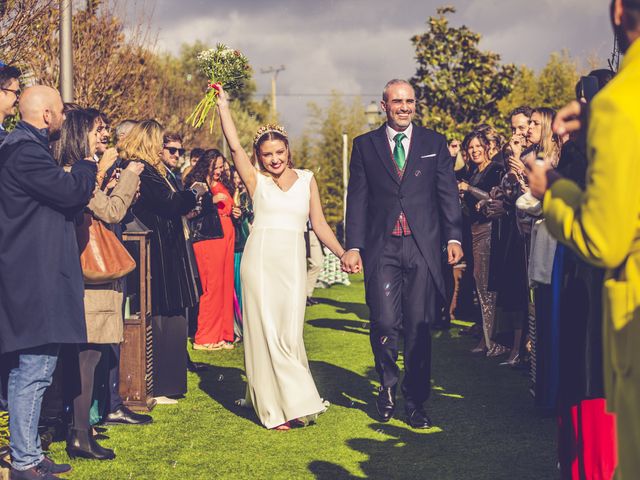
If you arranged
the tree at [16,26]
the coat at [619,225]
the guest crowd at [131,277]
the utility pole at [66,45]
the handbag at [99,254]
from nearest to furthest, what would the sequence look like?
the coat at [619,225] → the guest crowd at [131,277] → the handbag at [99,254] → the tree at [16,26] → the utility pole at [66,45]

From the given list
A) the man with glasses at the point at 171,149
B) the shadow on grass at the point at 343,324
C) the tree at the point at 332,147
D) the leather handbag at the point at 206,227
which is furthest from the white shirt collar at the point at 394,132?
the tree at the point at 332,147

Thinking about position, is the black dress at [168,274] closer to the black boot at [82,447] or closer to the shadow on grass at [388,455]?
the black boot at [82,447]

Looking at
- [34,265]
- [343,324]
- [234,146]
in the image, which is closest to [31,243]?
[34,265]

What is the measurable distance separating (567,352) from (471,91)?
21096 millimetres

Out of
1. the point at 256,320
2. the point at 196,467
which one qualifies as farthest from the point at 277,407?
the point at 196,467

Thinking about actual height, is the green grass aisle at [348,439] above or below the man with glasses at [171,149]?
below

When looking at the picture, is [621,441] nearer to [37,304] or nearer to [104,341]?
[37,304]

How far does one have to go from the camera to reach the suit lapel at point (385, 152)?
7113 mm

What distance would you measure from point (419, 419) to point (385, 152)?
2125mm

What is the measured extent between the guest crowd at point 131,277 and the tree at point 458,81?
14523 millimetres

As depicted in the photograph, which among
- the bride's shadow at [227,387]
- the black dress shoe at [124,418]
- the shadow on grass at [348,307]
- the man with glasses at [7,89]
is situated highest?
the man with glasses at [7,89]

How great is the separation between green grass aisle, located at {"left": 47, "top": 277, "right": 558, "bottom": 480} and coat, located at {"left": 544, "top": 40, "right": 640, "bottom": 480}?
3.15 metres

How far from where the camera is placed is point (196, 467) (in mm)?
5848

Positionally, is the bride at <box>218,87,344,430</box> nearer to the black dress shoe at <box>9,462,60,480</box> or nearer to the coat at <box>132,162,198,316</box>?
the coat at <box>132,162,198,316</box>
